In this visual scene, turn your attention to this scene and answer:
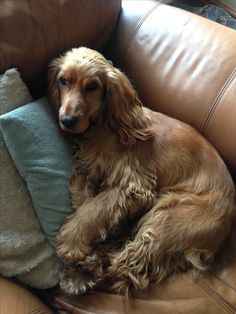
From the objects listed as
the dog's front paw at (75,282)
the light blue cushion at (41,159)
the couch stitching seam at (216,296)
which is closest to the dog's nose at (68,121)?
the light blue cushion at (41,159)

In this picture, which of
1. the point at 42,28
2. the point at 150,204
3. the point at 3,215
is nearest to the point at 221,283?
the point at 150,204

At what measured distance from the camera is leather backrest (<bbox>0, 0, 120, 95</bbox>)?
147 centimetres

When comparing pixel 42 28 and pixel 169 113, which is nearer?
pixel 42 28

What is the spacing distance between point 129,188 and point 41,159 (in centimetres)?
33

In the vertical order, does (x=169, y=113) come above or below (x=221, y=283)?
above

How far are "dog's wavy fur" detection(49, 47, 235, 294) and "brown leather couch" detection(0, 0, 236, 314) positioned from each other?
0.21 feet

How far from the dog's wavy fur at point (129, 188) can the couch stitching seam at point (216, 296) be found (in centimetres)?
5

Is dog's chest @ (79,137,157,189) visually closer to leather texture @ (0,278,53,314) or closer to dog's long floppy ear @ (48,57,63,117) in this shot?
dog's long floppy ear @ (48,57,63,117)

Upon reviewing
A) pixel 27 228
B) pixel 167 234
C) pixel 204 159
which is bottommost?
pixel 27 228

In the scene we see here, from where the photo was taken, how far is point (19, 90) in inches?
60.2

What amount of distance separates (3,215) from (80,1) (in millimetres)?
849

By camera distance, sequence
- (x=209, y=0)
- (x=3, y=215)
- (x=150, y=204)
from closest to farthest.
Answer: (x=3, y=215), (x=150, y=204), (x=209, y=0)

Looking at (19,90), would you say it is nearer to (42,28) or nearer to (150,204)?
(42,28)

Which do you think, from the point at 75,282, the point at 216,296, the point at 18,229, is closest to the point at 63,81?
the point at 18,229
